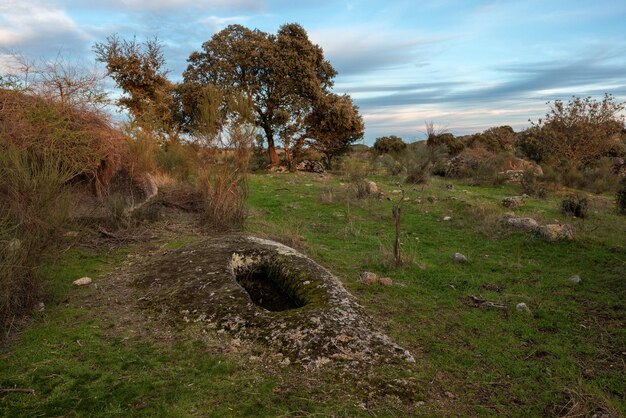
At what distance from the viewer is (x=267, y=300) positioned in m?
5.02

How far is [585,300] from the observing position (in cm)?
537

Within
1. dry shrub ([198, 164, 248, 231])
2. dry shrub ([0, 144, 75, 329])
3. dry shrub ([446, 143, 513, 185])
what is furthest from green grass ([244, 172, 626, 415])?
dry shrub ([446, 143, 513, 185])

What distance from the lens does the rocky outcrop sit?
3.60 meters

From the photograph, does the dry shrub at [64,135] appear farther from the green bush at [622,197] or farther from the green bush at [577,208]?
the green bush at [622,197]

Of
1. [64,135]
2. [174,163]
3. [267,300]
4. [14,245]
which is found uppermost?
[64,135]

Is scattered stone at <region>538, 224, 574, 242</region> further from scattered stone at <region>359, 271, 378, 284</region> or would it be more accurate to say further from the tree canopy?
the tree canopy

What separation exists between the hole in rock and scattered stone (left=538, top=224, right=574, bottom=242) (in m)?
5.66

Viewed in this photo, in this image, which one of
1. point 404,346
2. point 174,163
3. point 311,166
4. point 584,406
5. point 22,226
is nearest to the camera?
point 584,406

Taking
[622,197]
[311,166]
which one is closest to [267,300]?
[622,197]

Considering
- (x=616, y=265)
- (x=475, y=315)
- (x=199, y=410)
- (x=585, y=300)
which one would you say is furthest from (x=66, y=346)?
(x=616, y=265)

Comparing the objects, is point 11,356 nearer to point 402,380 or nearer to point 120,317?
point 120,317

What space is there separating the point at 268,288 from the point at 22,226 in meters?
2.78

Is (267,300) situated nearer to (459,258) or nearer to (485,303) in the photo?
(485,303)

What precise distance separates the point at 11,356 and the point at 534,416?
4300 mm
